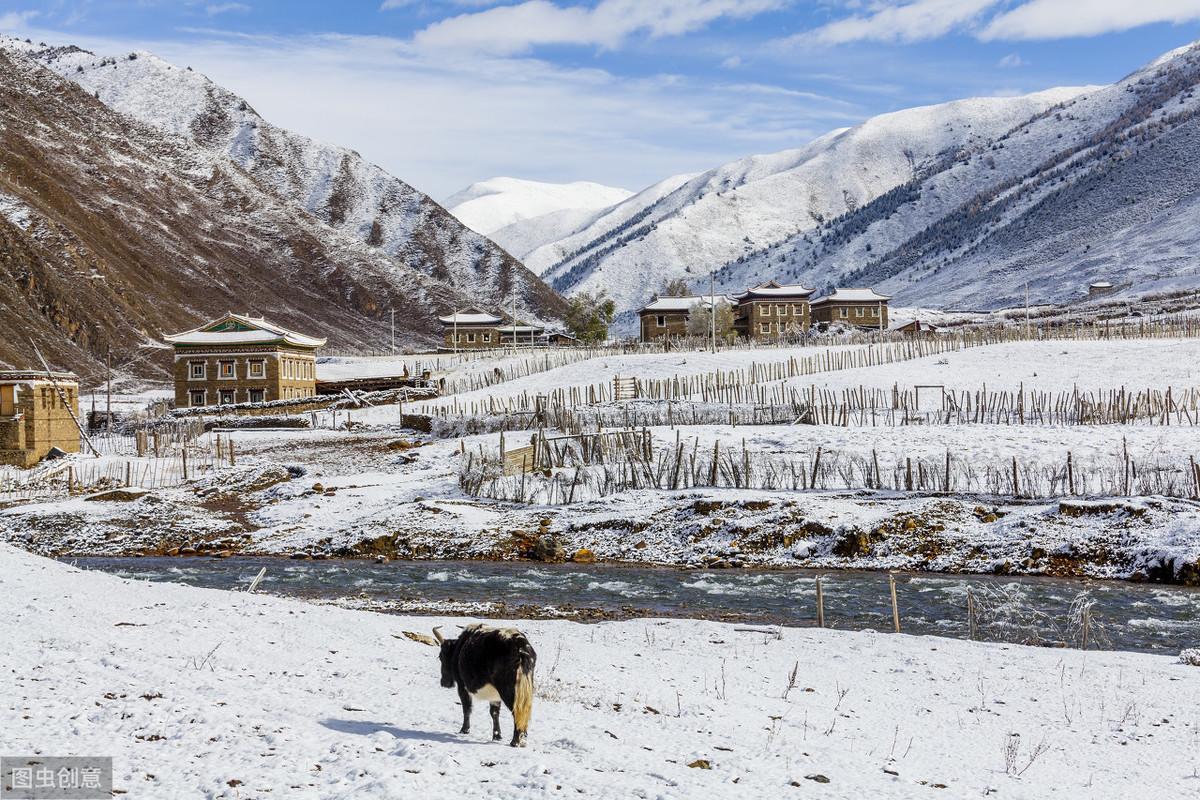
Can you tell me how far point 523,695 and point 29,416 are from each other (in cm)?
4390

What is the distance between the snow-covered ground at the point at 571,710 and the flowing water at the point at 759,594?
2860 millimetres

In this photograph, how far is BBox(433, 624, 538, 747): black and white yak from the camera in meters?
7.43

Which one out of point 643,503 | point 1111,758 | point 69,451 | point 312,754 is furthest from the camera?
point 69,451

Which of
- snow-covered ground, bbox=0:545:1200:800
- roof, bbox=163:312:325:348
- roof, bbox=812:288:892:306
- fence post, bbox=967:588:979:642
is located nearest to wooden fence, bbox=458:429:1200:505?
fence post, bbox=967:588:979:642

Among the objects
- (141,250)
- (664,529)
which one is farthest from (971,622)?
(141,250)

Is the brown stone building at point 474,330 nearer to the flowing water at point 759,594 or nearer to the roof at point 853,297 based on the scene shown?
the roof at point 853,297

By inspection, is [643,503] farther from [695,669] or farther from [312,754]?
[312,754]

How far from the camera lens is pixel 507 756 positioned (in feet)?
24.3

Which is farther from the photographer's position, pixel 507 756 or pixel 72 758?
pixel 507 756

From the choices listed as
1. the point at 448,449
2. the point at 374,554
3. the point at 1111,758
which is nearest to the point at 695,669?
the point at 1111,758

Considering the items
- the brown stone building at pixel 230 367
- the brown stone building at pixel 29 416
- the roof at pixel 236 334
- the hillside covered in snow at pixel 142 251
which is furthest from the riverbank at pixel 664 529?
the hillside covered in snow at pixel 142 251

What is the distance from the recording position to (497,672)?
24.6 feet

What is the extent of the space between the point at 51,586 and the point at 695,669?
326 inches

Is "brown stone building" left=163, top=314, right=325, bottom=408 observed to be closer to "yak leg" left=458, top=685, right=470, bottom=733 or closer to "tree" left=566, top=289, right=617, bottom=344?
"tree" left=566, top=289, right=617, bottom=344
